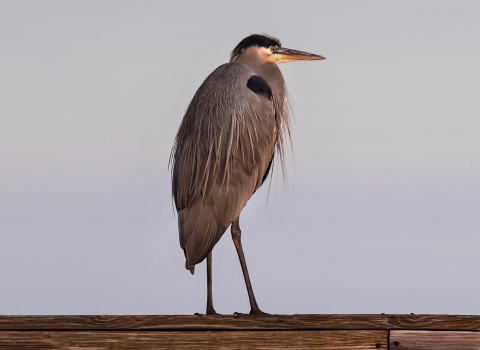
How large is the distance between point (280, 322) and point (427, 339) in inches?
25.6

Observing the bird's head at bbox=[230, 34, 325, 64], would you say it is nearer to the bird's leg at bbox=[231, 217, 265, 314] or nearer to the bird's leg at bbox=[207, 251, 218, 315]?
the bird's leg at bbox=[231, 217, 265, 314]

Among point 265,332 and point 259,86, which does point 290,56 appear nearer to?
point 259,86

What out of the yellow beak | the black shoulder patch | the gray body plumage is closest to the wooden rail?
the gray body plumage

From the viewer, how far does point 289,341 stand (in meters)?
3.60

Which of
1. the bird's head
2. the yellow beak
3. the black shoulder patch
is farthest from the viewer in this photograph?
the yellow beak

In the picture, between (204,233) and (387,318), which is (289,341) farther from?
(204,233)

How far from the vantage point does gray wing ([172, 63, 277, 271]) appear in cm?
539

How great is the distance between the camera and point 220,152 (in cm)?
557

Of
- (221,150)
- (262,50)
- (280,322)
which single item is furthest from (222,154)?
(280,322)

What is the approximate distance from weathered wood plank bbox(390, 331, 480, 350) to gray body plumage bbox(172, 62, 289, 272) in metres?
1.82

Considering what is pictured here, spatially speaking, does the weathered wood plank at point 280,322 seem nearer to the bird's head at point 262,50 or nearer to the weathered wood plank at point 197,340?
the weathered wood plank at point 197,340

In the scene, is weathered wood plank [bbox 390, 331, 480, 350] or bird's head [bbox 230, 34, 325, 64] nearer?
weathered wood plank [bbox 390, 331, 480, 350]

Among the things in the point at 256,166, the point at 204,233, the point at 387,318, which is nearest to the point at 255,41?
the point at 256,166

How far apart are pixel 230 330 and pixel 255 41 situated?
10.7 ft
